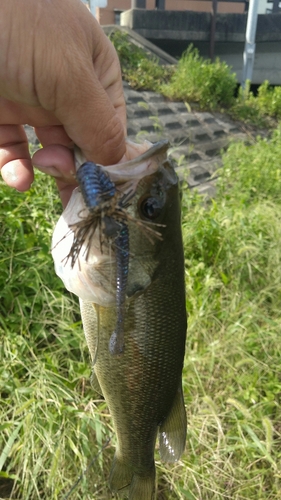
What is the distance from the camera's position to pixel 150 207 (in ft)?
4.17

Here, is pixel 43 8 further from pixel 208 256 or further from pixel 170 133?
pixel 170 133

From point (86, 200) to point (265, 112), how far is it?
39.7ft

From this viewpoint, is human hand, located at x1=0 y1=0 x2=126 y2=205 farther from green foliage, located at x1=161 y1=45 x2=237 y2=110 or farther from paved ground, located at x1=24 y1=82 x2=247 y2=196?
green foliage, located at x1=161 y1=45 x2=237 y2=110

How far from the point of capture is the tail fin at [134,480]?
1.73 meters

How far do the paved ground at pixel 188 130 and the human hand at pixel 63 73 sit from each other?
6040 millimetres

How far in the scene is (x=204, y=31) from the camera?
13.5 m

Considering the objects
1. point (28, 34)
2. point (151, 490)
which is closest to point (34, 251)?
point (151, 490)

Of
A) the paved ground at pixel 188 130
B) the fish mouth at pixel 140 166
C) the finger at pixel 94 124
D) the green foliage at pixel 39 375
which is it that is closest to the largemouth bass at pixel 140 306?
the fish mouth at pixel 140 166

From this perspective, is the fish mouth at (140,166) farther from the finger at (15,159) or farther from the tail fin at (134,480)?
the tail fin at (134,480)

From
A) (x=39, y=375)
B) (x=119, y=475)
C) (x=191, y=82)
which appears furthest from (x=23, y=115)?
(x=191, y=82)

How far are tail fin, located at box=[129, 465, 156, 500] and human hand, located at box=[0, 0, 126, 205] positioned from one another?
1.27 metres

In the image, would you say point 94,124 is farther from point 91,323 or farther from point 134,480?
point 134,480

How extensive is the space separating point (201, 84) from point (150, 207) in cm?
1022

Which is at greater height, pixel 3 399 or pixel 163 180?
pixel 163 180
